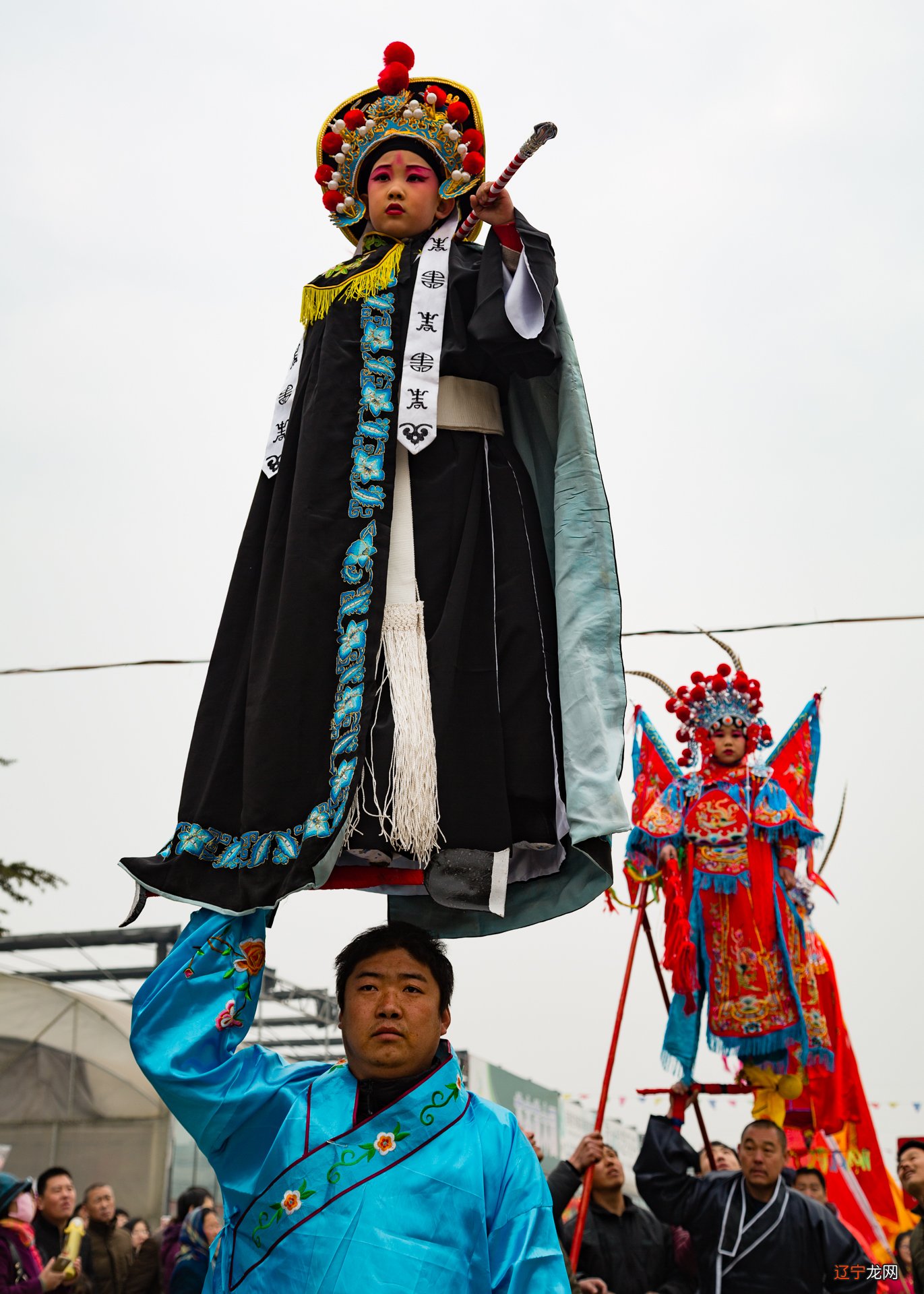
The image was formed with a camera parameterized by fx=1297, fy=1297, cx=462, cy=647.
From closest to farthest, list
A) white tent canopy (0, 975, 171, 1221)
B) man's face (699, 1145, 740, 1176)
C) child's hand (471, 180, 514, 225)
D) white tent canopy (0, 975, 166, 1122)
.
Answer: child's hand (471, 180, 514, 225), man's face (699, 1145, 740, 1176), white tent canopy (0, 975, 171, 1221), white tent canopy (0, 975, 166, 1122)

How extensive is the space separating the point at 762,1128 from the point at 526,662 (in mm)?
2562

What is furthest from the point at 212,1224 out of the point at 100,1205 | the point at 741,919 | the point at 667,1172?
the point at 741,919

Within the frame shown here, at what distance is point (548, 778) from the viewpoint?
8.03ft

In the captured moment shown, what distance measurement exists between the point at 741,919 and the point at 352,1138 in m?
3.01

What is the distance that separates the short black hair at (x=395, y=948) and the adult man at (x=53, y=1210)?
3360 millimetres

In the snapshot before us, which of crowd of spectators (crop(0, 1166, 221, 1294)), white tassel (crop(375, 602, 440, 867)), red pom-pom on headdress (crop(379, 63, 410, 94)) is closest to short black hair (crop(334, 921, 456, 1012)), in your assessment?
white tassel (crop(375, 602, 440, 867))

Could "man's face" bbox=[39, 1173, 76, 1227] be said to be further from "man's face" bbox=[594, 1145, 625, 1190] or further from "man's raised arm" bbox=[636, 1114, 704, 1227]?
"man's raised arm" bbox=[636, 1114, 704, 1227]

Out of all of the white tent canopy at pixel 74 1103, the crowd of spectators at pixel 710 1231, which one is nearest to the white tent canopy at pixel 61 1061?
the white tent canopy at pixel 74 1103

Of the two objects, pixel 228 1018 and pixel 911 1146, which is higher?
pixel 228 1018

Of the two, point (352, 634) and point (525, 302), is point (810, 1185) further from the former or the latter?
point (525, 302)

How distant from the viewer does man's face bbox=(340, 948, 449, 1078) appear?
226 centimetres

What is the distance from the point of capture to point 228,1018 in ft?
7.28

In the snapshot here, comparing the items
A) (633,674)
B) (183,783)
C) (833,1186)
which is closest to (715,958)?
(633,674)

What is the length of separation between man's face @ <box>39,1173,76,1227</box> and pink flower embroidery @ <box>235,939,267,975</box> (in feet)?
11.3
